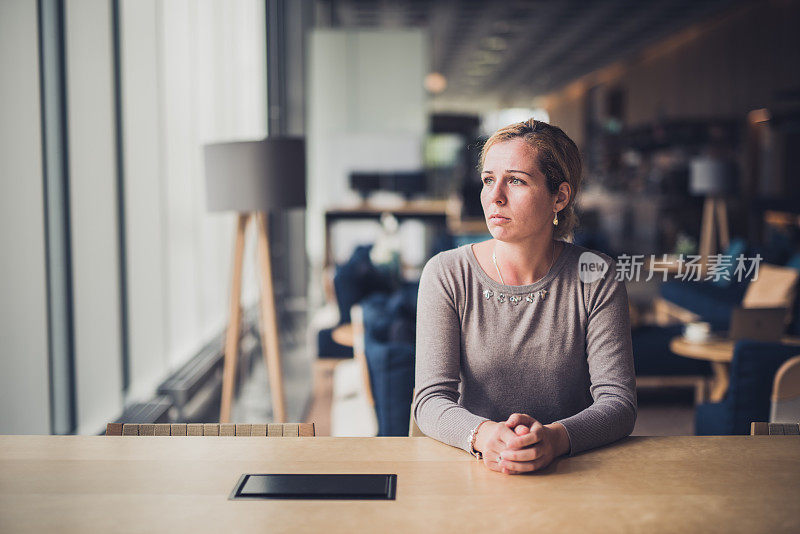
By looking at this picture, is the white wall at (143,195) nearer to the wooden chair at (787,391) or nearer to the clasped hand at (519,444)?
the clasped hand at (519,444)

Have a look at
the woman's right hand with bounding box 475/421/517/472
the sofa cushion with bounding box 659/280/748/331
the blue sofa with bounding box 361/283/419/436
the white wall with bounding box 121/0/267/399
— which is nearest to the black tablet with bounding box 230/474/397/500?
the woman's right hand with bounding box 475/421/517/472

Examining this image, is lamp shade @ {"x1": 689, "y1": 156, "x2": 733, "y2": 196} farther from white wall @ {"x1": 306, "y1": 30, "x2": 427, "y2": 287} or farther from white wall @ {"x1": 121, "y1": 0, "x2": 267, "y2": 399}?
white wall @ {"x1": 121, "y1": 0, "x2": 267, "y2": 399}

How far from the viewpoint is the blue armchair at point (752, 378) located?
2.77 meters

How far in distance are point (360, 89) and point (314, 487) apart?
8184 mm

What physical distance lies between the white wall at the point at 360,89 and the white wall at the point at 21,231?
6.30 m

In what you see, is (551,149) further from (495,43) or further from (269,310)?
(495,43)

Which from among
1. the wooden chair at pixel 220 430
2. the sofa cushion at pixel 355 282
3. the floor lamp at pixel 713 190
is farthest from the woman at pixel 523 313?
the floor lamp at pixel 713 190

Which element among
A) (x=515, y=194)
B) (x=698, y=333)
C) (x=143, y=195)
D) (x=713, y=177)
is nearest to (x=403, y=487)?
(x=515, y=194)

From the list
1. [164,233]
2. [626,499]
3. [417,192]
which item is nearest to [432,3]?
[417,192]

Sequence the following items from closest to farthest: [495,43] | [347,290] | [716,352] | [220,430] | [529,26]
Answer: [220,430], [716,352], [347,290], [529,26], [495,43]

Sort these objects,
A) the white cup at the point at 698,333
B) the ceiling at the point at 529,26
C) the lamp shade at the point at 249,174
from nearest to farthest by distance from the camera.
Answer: the lamp shade at the point at 249,174
the white cup at the point at 698,333
the ceiling at the point at 529,26

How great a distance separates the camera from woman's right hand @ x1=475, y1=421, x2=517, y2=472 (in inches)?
50.9

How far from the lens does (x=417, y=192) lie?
783 centimetres

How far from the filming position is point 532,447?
1.29 meters
